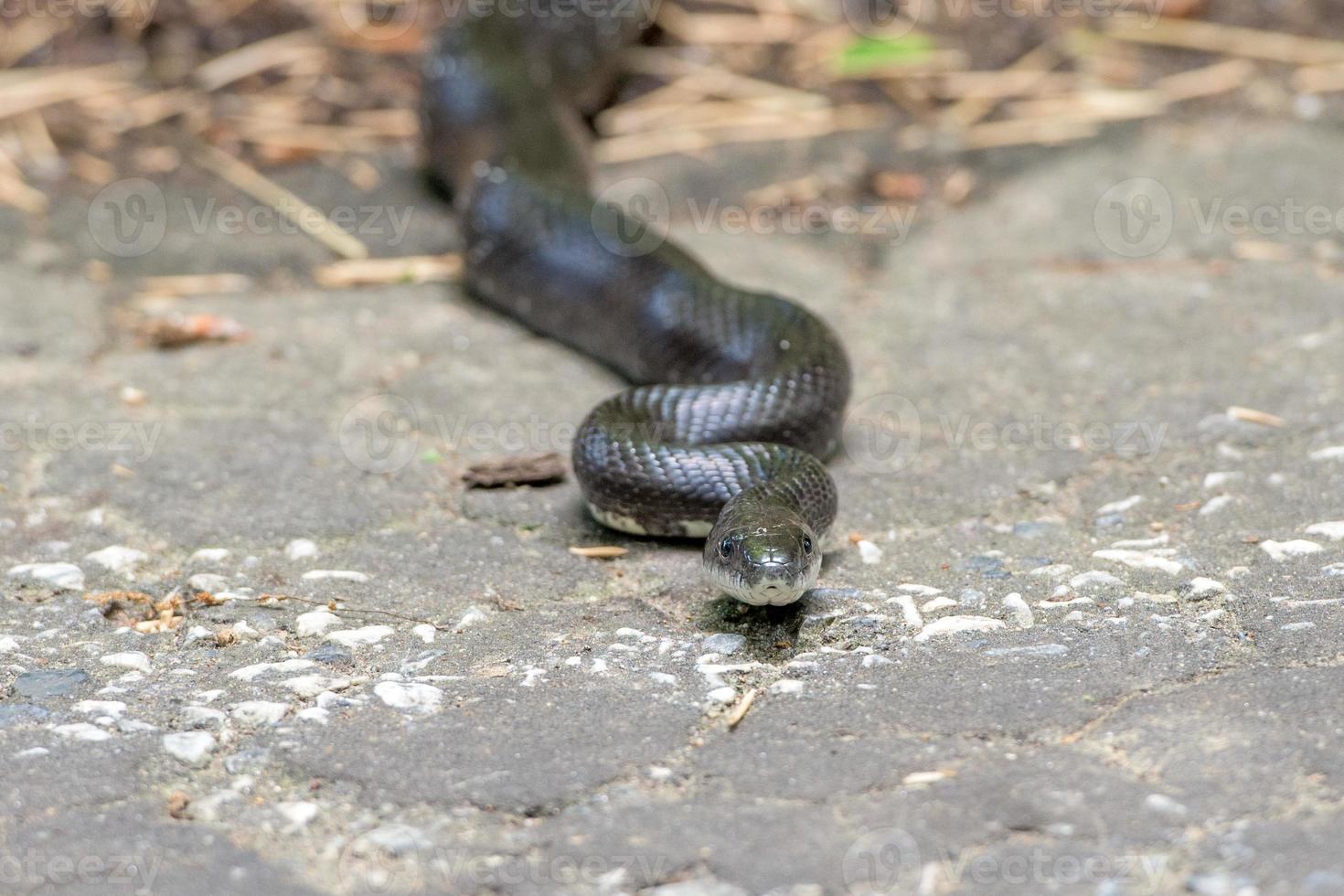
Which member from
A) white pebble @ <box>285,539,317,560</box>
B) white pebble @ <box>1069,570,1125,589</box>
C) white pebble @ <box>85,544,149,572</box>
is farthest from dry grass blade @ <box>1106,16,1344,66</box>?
white pebble @ <box>85,544,149,572</box>

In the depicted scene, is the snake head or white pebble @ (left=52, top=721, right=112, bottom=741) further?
the snake head

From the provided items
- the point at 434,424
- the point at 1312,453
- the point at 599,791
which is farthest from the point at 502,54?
the point at 599,791

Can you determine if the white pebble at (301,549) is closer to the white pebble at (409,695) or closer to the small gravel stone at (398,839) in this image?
the white pebble at (409,695)

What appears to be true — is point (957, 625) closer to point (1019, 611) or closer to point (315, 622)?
point (1019, 611)

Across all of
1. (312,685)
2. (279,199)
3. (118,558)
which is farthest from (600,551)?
(279,199)

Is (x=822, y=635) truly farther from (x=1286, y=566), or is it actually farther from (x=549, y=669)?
(x=1286, y=566)

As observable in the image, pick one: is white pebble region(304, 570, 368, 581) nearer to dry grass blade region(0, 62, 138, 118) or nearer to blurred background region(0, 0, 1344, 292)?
blurred background region(0, 0, 1344, 292)
